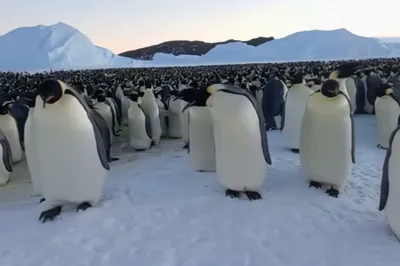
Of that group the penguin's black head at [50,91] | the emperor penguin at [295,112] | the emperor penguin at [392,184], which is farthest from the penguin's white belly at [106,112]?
the emperor penguin at [392,184]

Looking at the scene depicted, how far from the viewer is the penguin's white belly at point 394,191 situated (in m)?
2.97

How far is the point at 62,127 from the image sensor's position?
3.67 m

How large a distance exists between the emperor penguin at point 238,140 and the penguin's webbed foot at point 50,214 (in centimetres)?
140

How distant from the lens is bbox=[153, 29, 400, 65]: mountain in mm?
53344

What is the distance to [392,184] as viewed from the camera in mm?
3029

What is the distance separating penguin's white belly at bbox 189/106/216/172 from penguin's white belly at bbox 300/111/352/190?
1085 mm

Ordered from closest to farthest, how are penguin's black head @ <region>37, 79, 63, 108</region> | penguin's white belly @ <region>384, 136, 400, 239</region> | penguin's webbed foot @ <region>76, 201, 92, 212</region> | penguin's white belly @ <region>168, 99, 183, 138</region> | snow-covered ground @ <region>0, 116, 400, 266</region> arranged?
penguin's white belly @ <region>384, 136, 400, 239</region>, snow-covered ground @ <region>0, 116, 400, 266</region>, penguin's black head @ <region>37, 79, 63, 108</region>, penguin's webbed foot @ <region>76, 201, 92, 212</region>, penguin's white belly @ <region>168, 99, 183, 138</region>

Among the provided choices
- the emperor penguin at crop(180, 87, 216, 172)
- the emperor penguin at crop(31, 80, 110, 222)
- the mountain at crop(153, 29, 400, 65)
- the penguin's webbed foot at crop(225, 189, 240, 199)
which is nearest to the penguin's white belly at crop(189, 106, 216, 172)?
the emperor penguin at crop(180, 87, 216, 172)

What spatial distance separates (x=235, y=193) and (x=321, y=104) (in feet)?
3.57

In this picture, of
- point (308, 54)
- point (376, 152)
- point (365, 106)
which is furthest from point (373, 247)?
point (308, 54)

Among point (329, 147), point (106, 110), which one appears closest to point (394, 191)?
point (329, 147)

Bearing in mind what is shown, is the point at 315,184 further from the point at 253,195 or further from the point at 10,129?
the point at 10,129

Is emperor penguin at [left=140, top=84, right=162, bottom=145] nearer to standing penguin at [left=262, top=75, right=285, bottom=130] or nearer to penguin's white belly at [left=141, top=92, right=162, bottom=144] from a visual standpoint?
penguin's white belly at [left=141, top=92, right=162, bottom=144]

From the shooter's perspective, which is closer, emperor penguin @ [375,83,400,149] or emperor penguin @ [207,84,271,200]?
emperor penguin @ [207,84,271,200]
